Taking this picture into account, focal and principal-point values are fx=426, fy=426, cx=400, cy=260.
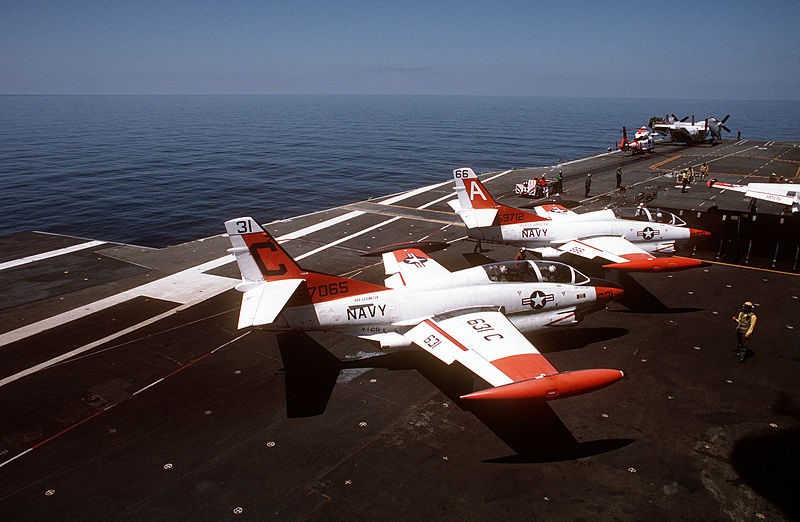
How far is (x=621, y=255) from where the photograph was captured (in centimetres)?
2145

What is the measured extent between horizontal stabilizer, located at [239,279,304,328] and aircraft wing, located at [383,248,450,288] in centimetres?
490

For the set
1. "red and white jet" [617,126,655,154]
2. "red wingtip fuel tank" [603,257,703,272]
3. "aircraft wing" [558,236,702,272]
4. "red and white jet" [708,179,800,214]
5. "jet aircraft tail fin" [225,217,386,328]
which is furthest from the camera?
"red and white jet" [617,126,655,154]

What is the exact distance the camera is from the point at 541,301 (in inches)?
634

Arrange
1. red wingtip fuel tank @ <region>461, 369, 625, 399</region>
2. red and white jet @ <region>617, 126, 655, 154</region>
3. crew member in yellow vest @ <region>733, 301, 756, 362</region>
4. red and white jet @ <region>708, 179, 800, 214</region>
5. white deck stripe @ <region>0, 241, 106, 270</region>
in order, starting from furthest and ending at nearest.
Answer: red and white jet @ <region>617, 126, 655, 154</region>, red and white jet @ <region>708, 179, 800, 214</region>, white deck stripe @ <region>0, 241, 106, 270</region>, crew member in yellow vest @ <region>733, 301, 756, 362</region>, red wingtip fuel tank @ <region>461, 369, 625, 399</region>

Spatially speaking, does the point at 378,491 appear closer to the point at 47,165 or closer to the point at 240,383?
the point at 240,383

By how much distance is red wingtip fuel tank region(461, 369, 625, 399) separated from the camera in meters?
11.2

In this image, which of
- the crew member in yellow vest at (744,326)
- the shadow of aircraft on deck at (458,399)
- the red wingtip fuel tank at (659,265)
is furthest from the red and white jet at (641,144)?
the crew member in yellow vest at (744,326)

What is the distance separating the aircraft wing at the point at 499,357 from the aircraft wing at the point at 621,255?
848 cm

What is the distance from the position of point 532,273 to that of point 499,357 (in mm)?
Result: 4951

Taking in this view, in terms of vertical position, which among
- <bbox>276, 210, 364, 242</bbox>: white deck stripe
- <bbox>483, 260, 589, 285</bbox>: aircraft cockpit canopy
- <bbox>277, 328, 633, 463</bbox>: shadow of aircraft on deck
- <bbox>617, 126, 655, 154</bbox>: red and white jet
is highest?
<bbox>617, 126, 655, 154</bbox>: red and white jet

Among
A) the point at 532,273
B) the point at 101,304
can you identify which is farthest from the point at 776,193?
the point at 101,304

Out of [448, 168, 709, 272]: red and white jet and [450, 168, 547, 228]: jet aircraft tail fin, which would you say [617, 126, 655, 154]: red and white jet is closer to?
[448, 168, 709, 272]: red and white jet

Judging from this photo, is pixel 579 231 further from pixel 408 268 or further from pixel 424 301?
pixel 424 301

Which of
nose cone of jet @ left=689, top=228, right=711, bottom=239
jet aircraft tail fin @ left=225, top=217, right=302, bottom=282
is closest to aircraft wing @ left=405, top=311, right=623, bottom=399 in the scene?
jet aircraft tail fin @ left=225, top=217, right=302, bottom=282
